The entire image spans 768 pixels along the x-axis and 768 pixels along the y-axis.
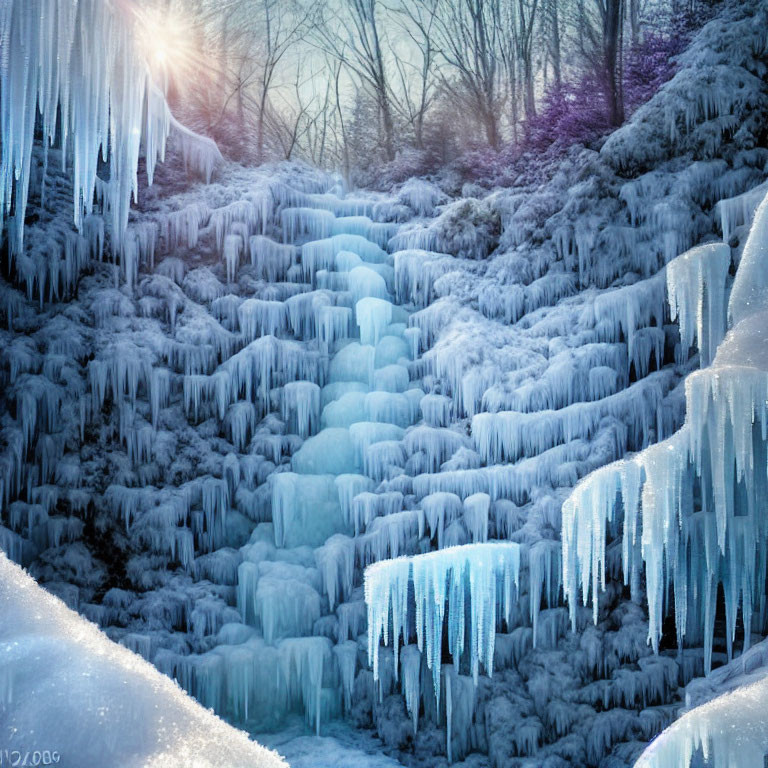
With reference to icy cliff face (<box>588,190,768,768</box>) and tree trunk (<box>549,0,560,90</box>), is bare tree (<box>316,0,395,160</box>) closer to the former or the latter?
tree trunk (<box>549,0,560,90</box>)

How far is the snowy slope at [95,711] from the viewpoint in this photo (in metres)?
1.17

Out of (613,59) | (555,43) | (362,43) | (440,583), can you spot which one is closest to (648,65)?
(613,59)

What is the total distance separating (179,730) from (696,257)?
21.6ft

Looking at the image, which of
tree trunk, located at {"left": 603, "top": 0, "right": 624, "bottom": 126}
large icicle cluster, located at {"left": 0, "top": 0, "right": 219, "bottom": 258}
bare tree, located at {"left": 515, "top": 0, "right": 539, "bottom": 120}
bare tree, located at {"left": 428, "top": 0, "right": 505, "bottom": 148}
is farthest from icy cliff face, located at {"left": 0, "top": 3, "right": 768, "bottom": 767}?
bare tree, located at {"left": 428, "top": 0, "right": 505, "bottom": 148}

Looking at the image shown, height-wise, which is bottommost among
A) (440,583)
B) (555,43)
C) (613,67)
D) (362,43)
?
(440,583)

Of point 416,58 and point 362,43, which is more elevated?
point 362,43

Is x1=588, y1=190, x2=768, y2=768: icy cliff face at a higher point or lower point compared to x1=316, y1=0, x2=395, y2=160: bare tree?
lower

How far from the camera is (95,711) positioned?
3.96ft

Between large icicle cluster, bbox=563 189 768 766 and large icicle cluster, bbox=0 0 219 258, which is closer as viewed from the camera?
large icicle cluster, bbox=0 0 219 258

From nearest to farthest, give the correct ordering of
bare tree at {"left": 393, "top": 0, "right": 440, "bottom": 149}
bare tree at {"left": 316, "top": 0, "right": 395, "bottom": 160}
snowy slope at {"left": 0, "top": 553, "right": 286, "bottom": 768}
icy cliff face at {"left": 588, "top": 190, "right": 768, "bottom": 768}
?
snowy slope at {"left": 0, "top": 553, "right": 286, "bottom": 768}, icy cliff face at {"left": 588, "top": 190, "right": 768, "bottom": 768}, bare tree at {"left": 393, "top": 0, "right": 440, "bottom": 149}, bare tree at {"left": 316, "top": 0, "right": 395, "bottom": 160}

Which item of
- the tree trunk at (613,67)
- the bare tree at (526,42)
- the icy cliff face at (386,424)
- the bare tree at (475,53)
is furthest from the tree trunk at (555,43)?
the icy cliff face at (386,424)

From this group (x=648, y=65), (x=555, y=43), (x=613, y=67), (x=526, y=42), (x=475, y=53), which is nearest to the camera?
(x=613, y=67)

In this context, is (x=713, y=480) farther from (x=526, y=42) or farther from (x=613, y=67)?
(x=526, y=42)

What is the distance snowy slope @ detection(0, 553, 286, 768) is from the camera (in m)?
1.17
